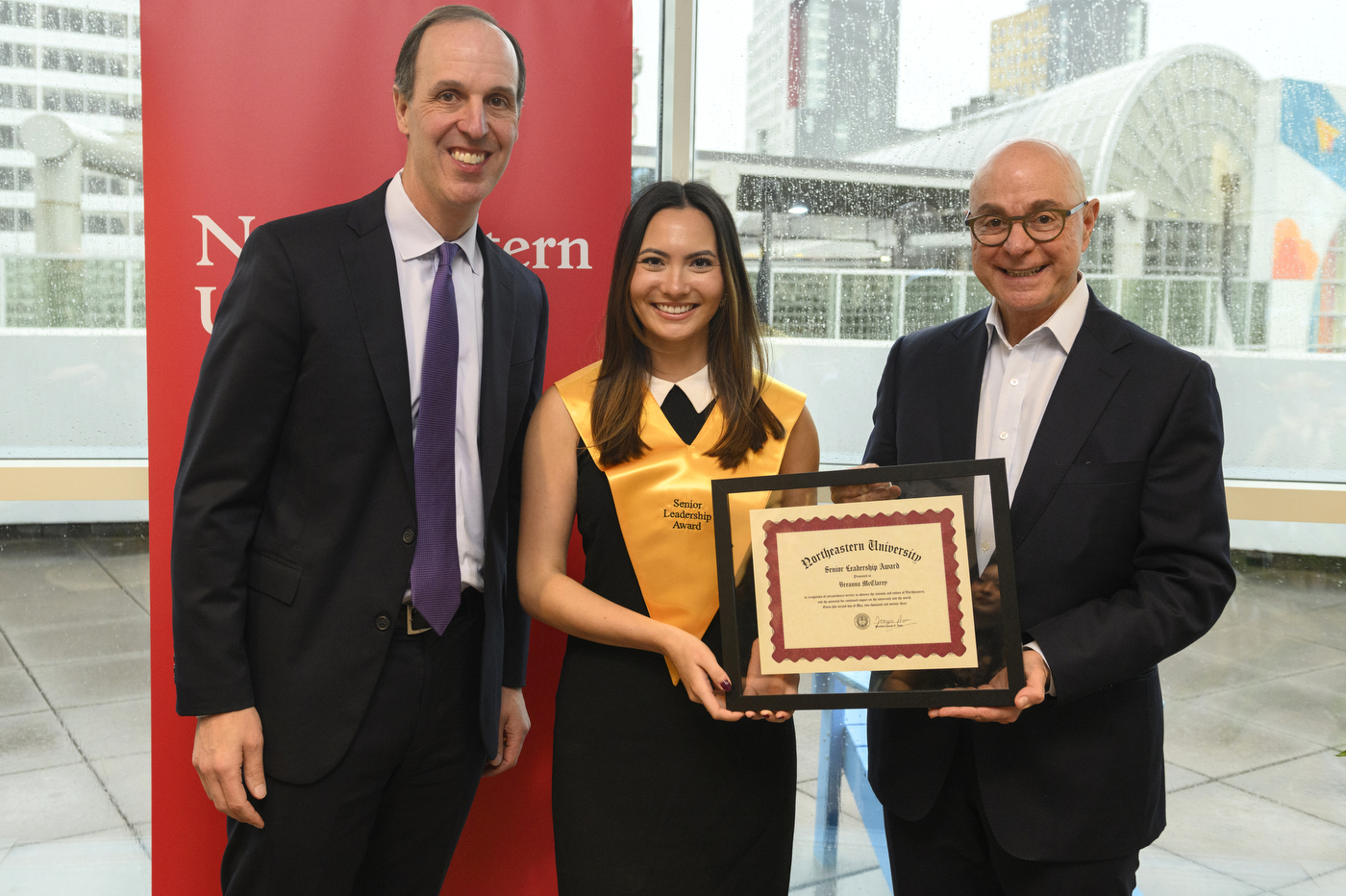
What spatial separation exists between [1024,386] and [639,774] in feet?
3.44

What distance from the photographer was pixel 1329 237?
3070mm

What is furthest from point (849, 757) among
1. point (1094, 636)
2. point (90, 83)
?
point (90, 83)

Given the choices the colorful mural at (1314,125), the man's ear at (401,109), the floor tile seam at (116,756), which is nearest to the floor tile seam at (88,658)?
the floor tile seam at (116,756)

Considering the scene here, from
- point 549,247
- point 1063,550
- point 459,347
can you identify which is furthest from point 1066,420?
point 549,247

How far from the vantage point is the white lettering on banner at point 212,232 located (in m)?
2.28

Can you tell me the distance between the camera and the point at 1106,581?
172cm

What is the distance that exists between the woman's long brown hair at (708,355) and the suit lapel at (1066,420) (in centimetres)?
47

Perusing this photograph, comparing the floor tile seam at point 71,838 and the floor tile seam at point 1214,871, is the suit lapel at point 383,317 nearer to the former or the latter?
the floor tile seam at point 71,838

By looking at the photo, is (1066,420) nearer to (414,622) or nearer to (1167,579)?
(1167,579)

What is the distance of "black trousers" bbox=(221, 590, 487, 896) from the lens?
171 cm

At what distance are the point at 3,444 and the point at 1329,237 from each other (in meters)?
4.20

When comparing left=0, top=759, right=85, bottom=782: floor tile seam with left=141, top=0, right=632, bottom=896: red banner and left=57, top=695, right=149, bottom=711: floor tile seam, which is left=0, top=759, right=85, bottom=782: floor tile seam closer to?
left=57, top=695, right=149, bottom=711: floor tile seam

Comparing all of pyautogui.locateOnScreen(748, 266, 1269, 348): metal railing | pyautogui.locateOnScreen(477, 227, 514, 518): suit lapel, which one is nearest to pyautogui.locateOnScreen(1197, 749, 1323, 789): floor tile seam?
pyautogui.locateOnScreen(748, 266, 1269, 348): metal railing

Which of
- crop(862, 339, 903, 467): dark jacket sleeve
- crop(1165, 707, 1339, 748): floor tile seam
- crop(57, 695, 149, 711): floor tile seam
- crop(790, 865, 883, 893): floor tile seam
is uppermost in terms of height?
crop(862, 339, 903, 467): dark jacket sleeve
